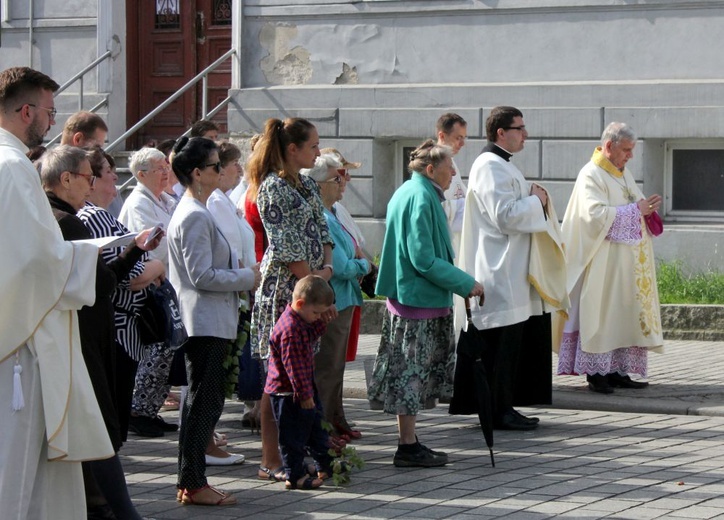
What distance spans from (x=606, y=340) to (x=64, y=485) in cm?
561

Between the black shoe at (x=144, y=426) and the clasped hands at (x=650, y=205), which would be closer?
the black shoe at (x=144, y=426)

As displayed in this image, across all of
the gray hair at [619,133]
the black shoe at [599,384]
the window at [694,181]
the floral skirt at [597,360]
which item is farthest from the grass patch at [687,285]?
the gray hair at [619,133]

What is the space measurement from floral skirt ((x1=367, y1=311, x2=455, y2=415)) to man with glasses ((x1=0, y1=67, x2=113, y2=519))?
2.53 m

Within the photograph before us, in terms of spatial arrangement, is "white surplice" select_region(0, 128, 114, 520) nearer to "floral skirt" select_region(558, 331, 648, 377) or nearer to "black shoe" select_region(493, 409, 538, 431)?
"black shoe" select_region(493, 409, 538, 431)

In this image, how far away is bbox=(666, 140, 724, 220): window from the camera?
45.8ft

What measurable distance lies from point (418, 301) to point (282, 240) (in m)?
0.93

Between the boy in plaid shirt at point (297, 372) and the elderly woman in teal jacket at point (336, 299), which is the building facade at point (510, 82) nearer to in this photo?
the elderly woman in teal jacket at point (336, 299)

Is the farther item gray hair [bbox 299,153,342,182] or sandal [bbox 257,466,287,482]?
gray hair [bbox 299,153,342,182]

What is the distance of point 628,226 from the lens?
1015cm

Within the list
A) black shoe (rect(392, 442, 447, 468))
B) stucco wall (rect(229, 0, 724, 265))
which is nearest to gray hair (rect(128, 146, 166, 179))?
black shoe (rect(392, 442, 447, 468))

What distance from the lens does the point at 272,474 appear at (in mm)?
7133

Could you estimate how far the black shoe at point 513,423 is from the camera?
8.57 meters

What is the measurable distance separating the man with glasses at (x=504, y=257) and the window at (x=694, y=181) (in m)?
5.69

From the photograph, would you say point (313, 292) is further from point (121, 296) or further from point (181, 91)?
point (181, 91)
